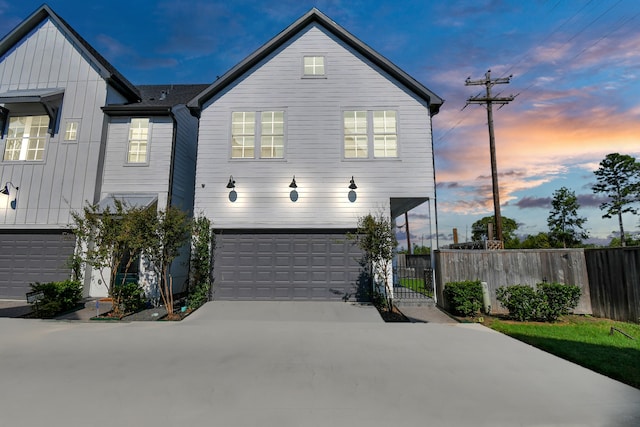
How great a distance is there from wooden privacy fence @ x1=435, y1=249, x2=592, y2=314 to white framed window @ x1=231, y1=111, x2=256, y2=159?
795 cm

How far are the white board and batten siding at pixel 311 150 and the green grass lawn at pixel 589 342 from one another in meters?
5.11

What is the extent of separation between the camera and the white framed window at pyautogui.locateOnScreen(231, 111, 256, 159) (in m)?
11.1

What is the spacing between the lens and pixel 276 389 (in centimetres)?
400

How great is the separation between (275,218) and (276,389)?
23.4 ft

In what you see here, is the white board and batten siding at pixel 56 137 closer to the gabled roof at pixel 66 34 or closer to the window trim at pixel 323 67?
the gabled roof at pixel 66 34

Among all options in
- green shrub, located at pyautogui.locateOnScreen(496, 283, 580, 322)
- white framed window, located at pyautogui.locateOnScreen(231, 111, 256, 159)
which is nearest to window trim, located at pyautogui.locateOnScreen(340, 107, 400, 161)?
white framed window, located at pyautogui.locateOnScreen(231, 111, 256, 159)

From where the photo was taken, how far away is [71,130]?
37.4 feet

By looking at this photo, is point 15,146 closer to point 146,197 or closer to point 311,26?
point 146,197

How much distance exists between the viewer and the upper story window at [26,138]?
452 inches

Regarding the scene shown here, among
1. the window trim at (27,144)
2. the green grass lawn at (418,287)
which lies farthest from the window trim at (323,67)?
the window trim at (27,144)

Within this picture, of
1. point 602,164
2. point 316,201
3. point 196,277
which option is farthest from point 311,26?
point 602,164

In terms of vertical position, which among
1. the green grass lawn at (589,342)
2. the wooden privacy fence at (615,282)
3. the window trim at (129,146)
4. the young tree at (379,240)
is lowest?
the green grass lawn at (589,342)

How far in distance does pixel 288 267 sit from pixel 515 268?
7597mm

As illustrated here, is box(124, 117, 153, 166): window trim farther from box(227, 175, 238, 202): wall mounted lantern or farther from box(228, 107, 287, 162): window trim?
box(227, 175, 238, 202): wall mounted lantern
